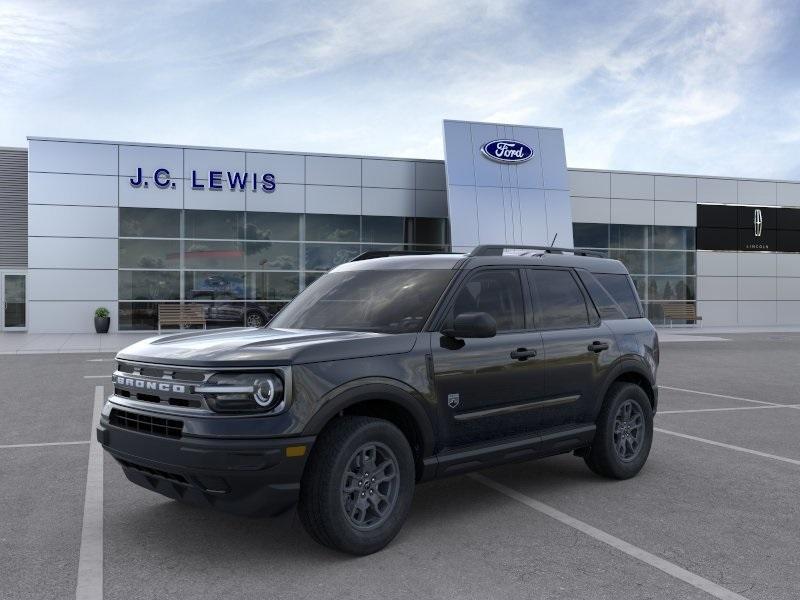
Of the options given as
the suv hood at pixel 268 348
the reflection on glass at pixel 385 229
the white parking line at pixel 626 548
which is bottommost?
the white parking line at pixel 626 548

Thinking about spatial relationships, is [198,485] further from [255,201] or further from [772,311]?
[772,311]

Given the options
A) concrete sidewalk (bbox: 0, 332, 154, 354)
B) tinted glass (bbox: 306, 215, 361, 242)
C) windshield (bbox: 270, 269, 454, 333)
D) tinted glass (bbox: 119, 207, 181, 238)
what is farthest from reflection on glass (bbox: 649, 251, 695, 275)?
windshield (bbox: 270, 269, 454, 333)

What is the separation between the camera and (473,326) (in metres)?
4.69

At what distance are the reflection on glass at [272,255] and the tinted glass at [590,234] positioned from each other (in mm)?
11692

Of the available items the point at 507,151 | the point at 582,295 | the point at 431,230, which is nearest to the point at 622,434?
the point at 582,295

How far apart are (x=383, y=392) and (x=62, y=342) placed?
65.9 feet

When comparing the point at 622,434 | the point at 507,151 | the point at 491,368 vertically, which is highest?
the point at 507,151

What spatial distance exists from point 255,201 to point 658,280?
17598mm

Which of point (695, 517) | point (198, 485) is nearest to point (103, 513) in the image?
point (198, 485)

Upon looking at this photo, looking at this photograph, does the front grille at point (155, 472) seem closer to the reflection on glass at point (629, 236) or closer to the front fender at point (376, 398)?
the front fender at point (376, 398)

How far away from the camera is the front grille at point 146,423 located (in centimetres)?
421

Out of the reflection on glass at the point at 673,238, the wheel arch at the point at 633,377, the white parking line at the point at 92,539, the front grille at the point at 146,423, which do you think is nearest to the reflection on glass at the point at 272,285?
the reflection on glass at the point at 673,238

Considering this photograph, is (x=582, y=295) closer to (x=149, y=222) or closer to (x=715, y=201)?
(x=149, y=222)

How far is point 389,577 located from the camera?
4.05 m
